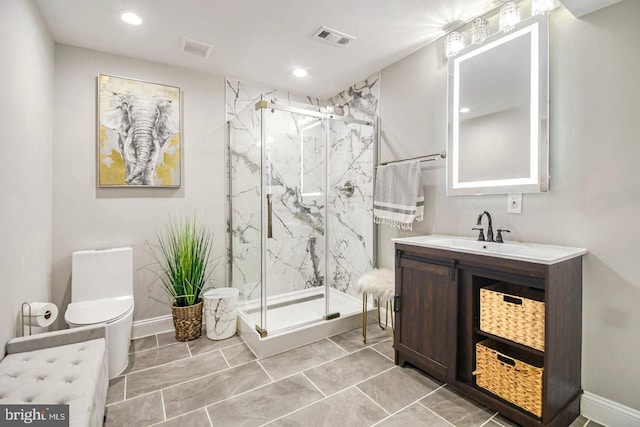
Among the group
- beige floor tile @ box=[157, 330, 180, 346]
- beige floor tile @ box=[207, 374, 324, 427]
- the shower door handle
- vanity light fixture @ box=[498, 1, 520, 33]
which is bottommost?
beige floor tile @ box=[207, 374, 324, 427]

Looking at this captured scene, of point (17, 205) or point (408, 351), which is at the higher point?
point (17, 205)

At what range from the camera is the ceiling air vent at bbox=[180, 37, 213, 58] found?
2.49m

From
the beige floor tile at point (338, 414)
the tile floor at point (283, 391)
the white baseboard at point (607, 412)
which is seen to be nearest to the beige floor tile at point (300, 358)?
the tile floor at point (283, 391)

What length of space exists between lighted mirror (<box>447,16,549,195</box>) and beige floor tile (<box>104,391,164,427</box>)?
2439 mm

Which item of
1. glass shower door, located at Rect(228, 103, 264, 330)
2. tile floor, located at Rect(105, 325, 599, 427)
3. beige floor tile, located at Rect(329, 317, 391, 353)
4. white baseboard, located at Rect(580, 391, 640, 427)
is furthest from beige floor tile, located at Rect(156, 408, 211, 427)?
white baseboard, located at Rect(580, 391, 640, 427)

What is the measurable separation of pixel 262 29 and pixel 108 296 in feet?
8.08

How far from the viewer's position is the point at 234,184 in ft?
10.4

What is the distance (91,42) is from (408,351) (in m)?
3.43

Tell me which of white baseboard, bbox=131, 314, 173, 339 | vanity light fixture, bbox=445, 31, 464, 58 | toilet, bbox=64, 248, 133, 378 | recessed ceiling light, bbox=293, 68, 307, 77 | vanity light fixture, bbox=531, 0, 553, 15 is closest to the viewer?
vanity light fixture, bbox=531, 0, 553, 15

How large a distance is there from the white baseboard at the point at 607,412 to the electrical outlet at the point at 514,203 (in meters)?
1.09

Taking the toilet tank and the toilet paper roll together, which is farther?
the toilet tank

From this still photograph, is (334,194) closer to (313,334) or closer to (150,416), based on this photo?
(313,334)

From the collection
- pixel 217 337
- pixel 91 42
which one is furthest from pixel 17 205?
pixel 217 337

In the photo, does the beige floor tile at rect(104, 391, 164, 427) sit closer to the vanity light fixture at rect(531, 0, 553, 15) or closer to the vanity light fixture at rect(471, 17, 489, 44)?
the vanity light fixture at rect(471, 17, 489, 44)
